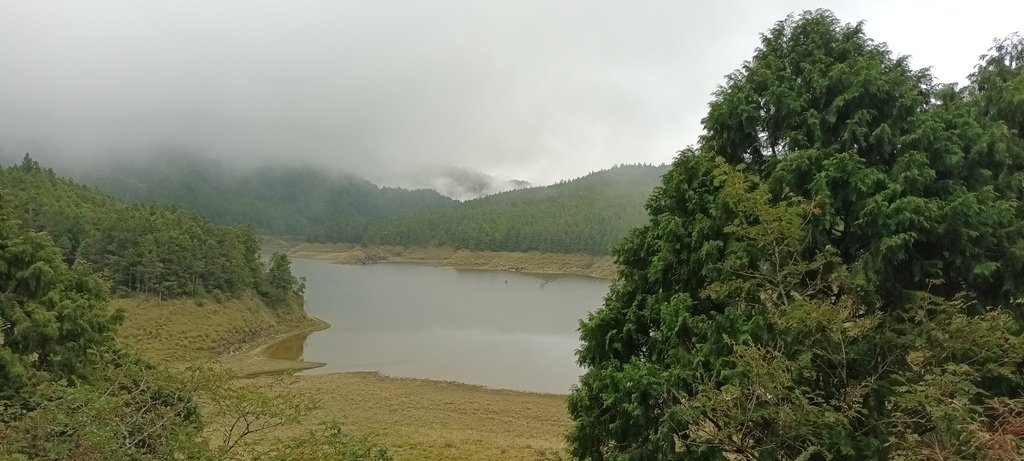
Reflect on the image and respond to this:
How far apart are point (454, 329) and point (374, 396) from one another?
26924 mm

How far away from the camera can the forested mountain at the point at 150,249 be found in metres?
54.8

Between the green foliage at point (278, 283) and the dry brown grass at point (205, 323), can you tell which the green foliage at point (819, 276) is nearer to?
the dry brown grass at point (205, 323)

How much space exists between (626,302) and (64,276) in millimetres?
15750

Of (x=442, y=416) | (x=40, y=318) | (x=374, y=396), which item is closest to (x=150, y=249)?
(x=374, y=396)

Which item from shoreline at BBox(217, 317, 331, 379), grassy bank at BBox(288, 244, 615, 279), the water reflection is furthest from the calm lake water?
grassy bank at BBox(288, 244, 615, 279)

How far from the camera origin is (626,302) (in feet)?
41.5

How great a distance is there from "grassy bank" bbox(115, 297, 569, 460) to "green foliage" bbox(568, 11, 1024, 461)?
5.87 m

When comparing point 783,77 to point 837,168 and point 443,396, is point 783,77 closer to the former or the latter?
point 837,168

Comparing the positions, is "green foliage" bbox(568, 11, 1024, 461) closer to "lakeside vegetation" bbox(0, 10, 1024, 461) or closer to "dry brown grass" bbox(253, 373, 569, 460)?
"lakeside vegetation" bbox(0, 10, 1024, 461)

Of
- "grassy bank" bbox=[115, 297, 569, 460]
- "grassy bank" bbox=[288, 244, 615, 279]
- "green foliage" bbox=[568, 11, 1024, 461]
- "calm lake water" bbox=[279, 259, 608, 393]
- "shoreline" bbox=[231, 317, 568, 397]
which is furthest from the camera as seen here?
"grassy bank" bbox=[288, 244, 615, 279]

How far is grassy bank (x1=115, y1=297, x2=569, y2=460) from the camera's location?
68.3 feet

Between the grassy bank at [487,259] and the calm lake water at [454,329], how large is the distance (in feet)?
70.2

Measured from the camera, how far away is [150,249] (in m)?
54.7

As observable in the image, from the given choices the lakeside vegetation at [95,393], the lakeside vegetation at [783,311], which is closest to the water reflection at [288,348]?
the lakeside vegetation at [95,393]
